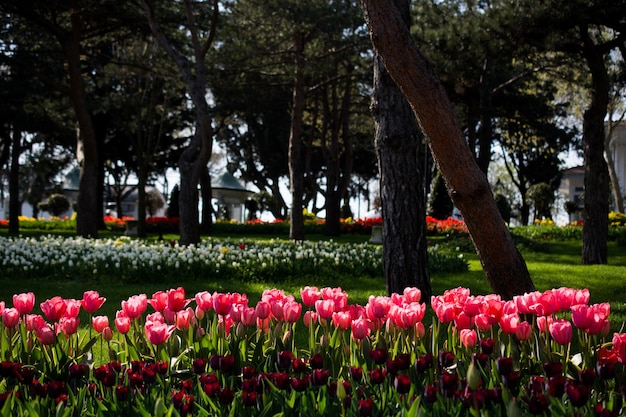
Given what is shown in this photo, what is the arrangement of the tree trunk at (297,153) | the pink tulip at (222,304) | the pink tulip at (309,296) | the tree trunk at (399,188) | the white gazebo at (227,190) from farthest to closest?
the white gazebo at (227,190), the tree trunk at (297,153), the tree trunk at (399,188), the pink tulip at (309,296), the pink tulip at (222,304)

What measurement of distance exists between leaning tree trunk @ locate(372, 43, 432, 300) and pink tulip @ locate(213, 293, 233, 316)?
3.59 m

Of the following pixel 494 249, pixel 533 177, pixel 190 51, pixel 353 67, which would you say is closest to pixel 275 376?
pixel 494 249

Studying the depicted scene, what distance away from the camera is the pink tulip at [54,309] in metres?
3.10

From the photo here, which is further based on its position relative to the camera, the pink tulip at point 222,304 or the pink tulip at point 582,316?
the pink tulip at point 222,304

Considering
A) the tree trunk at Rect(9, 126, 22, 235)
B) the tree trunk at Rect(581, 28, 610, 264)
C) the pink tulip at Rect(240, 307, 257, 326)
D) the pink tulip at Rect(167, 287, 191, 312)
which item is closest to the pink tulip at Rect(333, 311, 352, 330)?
the pink tulip at Rect(240, 307, 257, 326)

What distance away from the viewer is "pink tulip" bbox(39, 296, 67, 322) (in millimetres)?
3100

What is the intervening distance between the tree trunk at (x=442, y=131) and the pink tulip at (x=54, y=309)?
2.26 metres

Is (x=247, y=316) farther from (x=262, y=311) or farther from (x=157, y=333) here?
(x=157, y=333)

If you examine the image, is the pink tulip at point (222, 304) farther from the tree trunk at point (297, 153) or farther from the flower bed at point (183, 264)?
the tree trunk at point (297, 153)

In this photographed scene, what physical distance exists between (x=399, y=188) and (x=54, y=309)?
4.08 meters

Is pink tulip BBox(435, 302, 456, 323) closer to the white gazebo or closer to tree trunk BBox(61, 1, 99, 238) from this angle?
tree trunk BBox(61, 1, 99, 238)

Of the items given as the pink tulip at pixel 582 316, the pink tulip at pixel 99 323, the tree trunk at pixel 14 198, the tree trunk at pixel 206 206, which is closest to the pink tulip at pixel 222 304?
the pink tulip at pixel 99 323

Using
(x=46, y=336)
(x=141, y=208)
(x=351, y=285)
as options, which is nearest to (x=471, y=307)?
(x=46, y=336)

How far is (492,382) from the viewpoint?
2.46 metres
